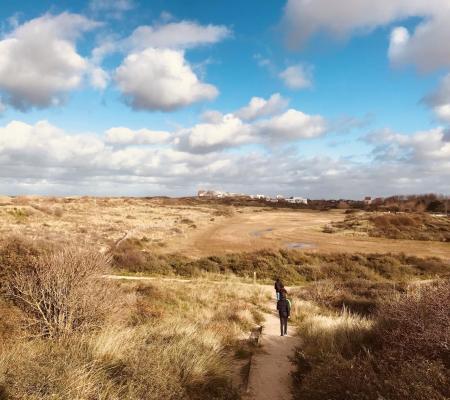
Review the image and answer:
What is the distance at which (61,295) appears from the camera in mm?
10320

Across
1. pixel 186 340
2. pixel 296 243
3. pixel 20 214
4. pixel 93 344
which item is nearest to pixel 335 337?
pixel 186 340

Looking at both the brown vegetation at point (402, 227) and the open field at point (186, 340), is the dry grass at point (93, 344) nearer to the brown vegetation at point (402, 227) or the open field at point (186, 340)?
the open field at point (186, 340)

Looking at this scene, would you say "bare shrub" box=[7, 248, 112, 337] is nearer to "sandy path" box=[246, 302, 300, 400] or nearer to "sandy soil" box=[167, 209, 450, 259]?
"sandy path" box=[246, 302, 300, 400]

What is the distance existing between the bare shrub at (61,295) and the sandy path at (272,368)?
162 inches

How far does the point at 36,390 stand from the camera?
592 centimetres

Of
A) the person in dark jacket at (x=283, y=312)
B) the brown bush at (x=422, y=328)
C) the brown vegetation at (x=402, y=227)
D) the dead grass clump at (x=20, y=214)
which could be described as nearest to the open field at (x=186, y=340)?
the brown bush at (x=422, y=328)

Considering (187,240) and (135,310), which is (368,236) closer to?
(187,240)

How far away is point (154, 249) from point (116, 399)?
36.2 metres

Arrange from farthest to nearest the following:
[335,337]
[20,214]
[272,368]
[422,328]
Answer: [20,214] < [335,337] < [272,368] < [422,328]

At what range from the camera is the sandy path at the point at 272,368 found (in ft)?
28.9

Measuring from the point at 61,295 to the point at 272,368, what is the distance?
5.40 metres

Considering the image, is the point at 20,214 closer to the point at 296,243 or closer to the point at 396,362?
the point at 296,243

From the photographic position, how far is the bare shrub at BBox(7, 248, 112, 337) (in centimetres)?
1009

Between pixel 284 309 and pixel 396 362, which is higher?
pixel 396 362
